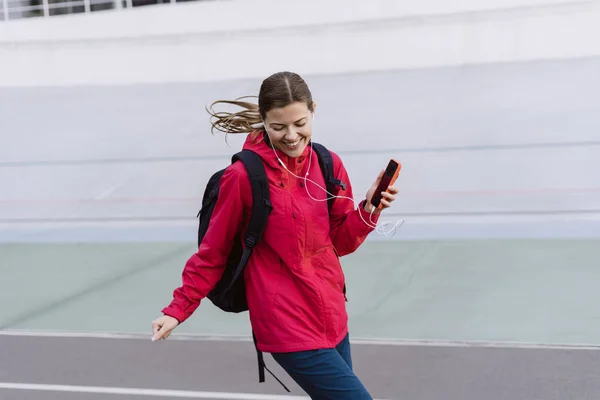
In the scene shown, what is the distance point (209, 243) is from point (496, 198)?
745 cm

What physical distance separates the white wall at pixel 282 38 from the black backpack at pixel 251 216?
16660 millimetres

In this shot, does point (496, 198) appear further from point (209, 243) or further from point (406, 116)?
point (209, 243)

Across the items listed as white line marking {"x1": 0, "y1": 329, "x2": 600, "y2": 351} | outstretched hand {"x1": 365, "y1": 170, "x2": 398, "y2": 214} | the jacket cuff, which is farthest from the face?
white line marking {"x1": 0, "y1": 329, "x2": 600, "y2": 351}

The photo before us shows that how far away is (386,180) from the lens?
9.71ft

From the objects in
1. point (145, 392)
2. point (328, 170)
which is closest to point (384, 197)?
point (328, 170)

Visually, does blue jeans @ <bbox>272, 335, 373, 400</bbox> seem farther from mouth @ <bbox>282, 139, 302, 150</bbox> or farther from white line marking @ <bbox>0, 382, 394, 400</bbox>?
white line marking @ <bbox>0, 382, 394, 400</bbox>

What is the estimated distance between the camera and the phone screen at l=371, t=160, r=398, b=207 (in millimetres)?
2938

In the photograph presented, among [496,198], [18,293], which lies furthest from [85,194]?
[496,198]

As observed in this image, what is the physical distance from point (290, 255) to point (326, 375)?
44cm

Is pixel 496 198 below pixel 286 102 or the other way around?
below

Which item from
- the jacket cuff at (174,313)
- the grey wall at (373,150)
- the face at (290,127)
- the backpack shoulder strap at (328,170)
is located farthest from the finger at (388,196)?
the grey wall at (373,150)

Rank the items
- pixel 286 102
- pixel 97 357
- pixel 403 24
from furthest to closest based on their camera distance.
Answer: pixel 403 24, pixel 97 357, pixel 286 102

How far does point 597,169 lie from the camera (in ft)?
36.3

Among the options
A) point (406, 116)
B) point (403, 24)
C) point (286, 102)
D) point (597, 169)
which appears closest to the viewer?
point (286, 102)
